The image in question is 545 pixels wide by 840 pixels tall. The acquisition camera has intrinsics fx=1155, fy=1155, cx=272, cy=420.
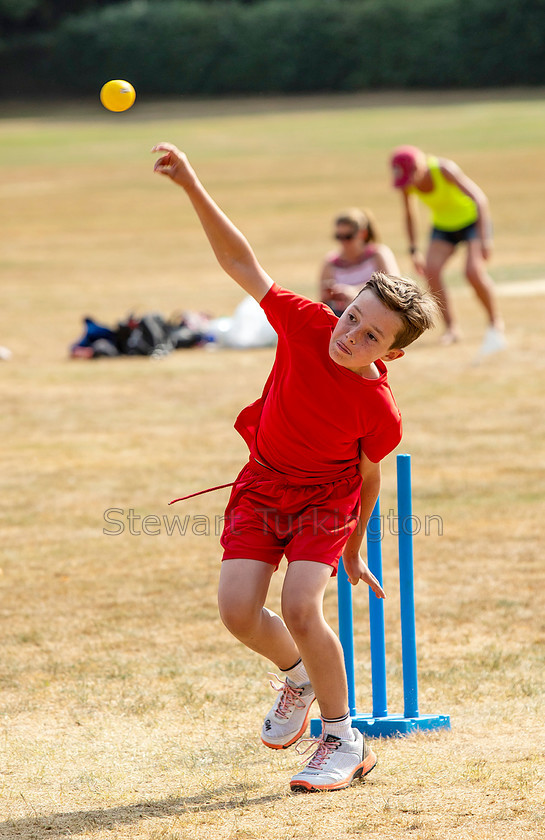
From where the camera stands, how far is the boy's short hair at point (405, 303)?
3457 millimetres

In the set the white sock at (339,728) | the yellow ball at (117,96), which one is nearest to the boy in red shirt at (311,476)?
the white sock at (339,728)

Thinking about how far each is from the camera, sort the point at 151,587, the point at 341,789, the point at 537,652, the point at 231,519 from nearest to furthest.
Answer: the point at 341,789, the point at 231,519, the point at 537,652, the point at 151,587

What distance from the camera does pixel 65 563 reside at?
6.13 metres

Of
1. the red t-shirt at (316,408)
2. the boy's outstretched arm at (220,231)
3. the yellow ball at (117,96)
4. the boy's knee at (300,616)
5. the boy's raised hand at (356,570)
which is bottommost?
the boy's knee at (300,616)

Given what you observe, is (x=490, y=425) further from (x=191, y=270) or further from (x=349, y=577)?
(x=191, y=270)

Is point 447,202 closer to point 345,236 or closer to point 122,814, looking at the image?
point 345,236

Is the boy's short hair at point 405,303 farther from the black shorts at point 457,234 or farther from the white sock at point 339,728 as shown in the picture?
the black shorts at point 457,234

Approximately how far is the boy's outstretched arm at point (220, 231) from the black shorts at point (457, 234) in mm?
8120

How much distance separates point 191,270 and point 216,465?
12003mm

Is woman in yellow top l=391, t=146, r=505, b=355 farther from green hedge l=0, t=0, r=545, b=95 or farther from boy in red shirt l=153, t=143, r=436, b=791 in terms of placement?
green hedge l=0, t=0, r=545, b=95

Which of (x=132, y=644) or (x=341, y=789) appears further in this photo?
(x=132, y=644)

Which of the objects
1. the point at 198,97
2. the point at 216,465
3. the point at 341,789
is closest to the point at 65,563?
the point at 216,465

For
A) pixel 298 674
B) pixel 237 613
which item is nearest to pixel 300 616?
pixel 237 613

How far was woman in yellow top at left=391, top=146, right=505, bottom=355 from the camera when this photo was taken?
10938 millimetres
